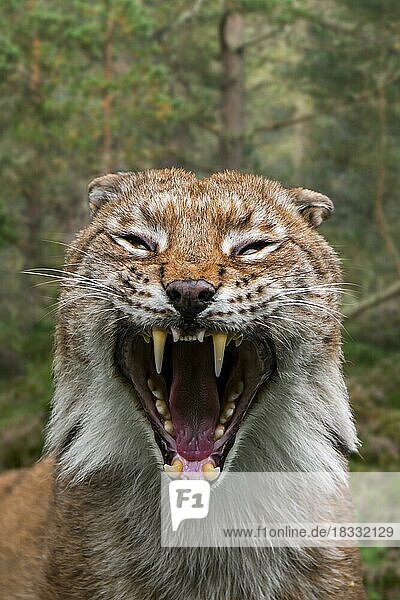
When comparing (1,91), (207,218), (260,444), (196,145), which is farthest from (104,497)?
(196,145)

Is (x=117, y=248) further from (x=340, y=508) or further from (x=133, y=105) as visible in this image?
(x=133, y=105)

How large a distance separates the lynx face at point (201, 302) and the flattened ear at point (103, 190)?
0.81 ft

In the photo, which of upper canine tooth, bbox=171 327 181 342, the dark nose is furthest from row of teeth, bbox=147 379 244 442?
the dark nose

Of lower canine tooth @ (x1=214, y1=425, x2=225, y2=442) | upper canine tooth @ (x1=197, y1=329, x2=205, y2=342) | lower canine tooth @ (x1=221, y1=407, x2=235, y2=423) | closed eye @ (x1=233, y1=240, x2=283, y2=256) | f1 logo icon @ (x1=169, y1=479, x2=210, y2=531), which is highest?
closed eye @ (x1=233, y1=240, x2=283, y2=256)

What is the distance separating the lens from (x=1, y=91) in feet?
40.4

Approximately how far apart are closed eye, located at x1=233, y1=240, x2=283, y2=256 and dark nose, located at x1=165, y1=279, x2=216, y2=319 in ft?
1.24

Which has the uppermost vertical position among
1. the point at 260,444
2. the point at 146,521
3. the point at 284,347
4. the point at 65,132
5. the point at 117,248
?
the point at 65,132

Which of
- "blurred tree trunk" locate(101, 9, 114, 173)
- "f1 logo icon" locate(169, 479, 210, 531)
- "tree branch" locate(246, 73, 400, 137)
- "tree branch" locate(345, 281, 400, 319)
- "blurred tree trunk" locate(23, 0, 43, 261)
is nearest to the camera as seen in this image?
"f1 logo icon" locate(169, 479, 210, 531)

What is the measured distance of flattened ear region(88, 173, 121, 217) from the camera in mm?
3750

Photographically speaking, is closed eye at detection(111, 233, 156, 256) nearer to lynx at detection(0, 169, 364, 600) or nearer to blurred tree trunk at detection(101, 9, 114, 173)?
lynx at detection(0, 169, 364, 600)

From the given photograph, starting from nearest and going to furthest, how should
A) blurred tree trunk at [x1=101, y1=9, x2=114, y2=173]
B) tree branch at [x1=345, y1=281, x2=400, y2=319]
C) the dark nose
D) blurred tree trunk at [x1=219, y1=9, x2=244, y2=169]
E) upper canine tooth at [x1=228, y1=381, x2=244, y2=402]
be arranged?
the dark nose, upper canine tooth at [x1=228, y1=381, x2=244, y2=402], blurred tree trunk at [x1=101, y1=9, x2=114, y2=173], tree branch at [x1=345, y1=281, x2=400, y2=319], blurred tree trunk at [x1=219, y1=9, x2=244, y2=169]

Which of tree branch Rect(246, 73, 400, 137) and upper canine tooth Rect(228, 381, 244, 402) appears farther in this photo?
tree branch Rect(246, 73, 400, 137)

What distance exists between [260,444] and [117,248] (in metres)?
0.97

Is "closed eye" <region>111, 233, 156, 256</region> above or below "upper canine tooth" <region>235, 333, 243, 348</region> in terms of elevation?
above
